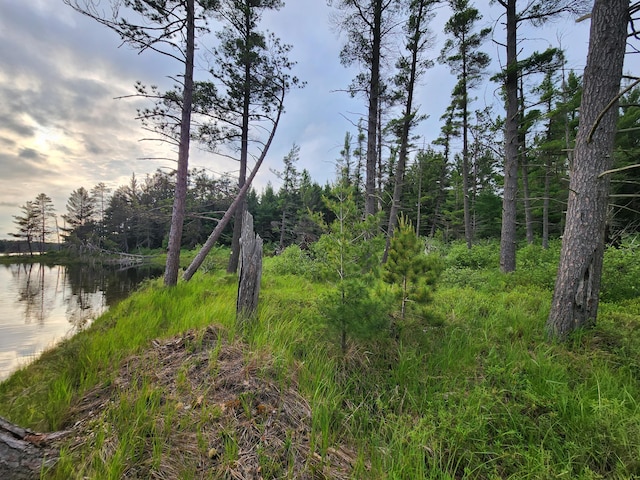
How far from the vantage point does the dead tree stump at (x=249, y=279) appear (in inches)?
157

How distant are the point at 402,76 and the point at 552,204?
1453cm

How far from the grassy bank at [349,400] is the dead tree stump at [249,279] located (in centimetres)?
24

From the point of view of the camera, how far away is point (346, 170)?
3541 millimetres

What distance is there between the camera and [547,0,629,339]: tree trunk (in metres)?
3.37

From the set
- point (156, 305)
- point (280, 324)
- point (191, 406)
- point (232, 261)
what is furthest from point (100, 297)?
point (191, 406)

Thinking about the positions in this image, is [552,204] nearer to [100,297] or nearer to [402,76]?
[402,76]

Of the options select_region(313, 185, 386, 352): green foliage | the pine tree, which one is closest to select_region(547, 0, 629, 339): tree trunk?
select_region(313, 185, 386, 352): green foliage

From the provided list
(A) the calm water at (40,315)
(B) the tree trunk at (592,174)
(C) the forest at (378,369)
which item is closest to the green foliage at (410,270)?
(C) the forest at (378,369)

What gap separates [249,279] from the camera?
412 centimetres

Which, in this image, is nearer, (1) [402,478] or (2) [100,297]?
(1) [402,478]

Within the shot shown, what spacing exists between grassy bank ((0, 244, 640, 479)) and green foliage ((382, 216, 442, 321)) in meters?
0.41

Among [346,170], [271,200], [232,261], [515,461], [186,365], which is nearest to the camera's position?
[515,461]

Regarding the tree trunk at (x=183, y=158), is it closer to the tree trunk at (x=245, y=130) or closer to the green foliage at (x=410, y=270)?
the tree trunk at (x=245, y=130)

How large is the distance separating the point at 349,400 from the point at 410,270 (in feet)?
5.60
